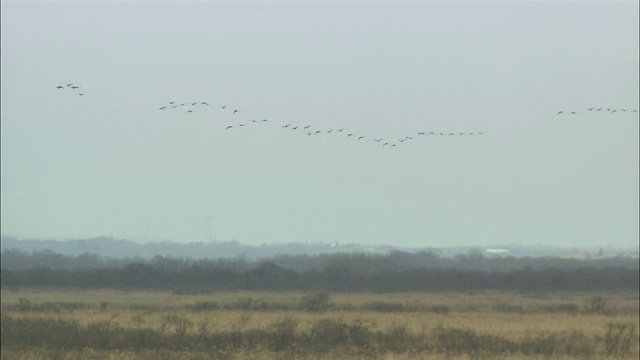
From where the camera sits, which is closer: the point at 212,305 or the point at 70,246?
the point at 212,305

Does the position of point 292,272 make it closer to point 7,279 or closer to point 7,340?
point 7,279

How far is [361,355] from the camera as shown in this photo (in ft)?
76.3

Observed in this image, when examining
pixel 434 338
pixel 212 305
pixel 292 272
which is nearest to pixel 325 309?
pixel 212 305

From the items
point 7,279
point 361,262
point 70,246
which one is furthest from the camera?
point 70,246

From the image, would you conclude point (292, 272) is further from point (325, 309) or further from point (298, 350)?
point (298, 350)

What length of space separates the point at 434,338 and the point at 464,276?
195 feet

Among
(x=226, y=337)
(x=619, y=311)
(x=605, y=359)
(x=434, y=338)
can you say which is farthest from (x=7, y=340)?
(x=619, y=311)

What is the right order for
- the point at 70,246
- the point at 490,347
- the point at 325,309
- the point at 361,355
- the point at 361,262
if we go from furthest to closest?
the point at 70,246, the point at 361,262, the point at 325,309, the point at 490,347, the point at 361,355

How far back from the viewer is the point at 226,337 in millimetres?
26172

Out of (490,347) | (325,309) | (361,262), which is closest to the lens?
(490,347)

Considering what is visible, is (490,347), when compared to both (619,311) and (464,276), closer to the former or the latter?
(619,311)

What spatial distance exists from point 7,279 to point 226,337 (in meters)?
40.5

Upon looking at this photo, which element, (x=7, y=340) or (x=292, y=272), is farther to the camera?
(x=292, y=272)

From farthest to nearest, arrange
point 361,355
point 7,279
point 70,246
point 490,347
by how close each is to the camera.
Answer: point 70,246
point 7,279
point 490,347
point 361,355
